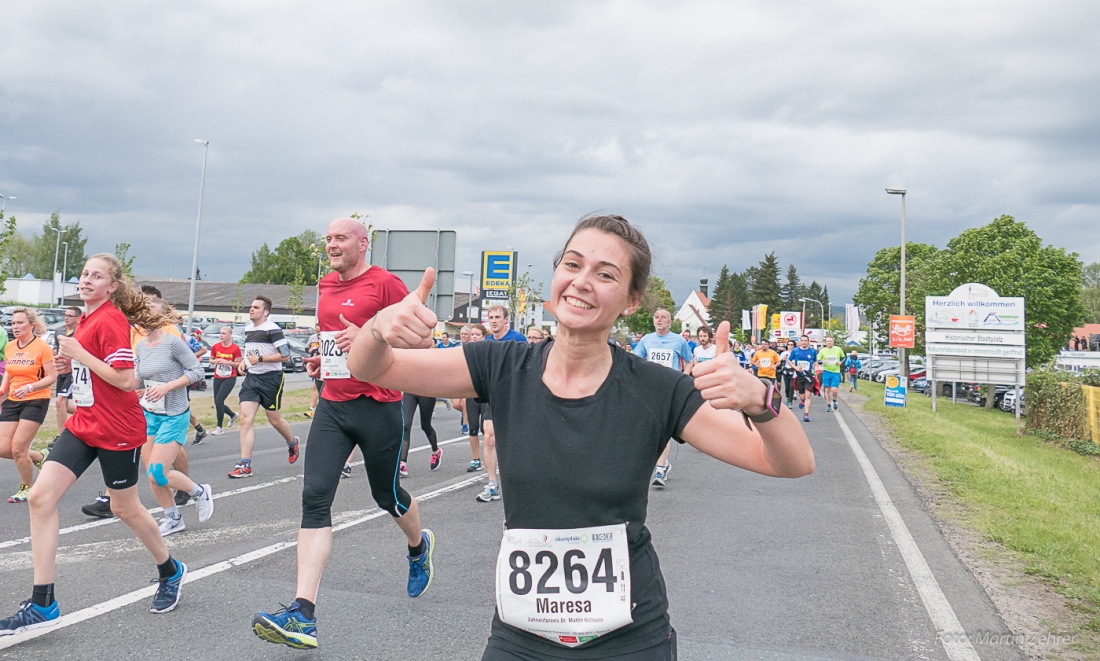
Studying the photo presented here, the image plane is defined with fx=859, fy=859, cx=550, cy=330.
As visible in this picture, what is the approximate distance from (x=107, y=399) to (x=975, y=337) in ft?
74.9

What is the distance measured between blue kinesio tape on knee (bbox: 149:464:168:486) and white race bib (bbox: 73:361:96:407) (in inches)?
65.1

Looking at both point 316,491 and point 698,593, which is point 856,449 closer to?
point 698,593

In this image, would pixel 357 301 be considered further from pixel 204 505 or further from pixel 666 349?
pixel 666 349

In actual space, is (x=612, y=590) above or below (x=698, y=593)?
above

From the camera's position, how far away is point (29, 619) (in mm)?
4227

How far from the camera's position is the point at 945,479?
36.5ft

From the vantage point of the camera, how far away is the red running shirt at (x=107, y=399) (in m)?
4.62

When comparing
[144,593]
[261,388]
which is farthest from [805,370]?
[144,593]

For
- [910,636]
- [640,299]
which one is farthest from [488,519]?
[640,299]

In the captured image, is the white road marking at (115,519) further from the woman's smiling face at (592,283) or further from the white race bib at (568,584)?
the woman's smiling face at (592,283)

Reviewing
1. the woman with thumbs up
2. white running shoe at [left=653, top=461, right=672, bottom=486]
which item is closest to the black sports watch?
the woman with thumbs up

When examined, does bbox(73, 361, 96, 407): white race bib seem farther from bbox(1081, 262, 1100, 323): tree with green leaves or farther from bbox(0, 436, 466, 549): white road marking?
bbox(1081, 262, 1100, 323): tree with green leaves

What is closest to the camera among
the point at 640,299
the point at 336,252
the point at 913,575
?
the point at 640,299

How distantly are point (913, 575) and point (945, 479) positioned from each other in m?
5.66
